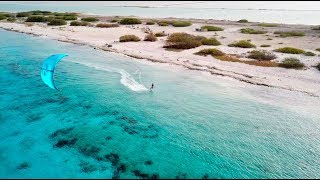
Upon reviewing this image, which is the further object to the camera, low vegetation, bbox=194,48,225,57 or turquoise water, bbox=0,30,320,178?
low vegetation, bbox=194,48,225,57

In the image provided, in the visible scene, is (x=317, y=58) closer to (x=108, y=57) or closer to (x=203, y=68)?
(x=203, y=68)

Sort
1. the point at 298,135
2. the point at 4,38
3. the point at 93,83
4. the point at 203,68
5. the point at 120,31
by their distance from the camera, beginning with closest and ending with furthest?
the point at 298,135 < the point at 93,83 < the point at 203,68 < the point at 4,38 < the point at 120,31

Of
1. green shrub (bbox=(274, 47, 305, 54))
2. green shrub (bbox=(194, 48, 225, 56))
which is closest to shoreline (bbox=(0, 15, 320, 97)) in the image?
green shrub (bbox=(194, 48, 225, 56))

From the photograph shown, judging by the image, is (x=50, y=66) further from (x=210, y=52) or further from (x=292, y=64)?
(x=292, y=64)

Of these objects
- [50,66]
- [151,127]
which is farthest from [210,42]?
[50,66]

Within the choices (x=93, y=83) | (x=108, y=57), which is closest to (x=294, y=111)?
(x=93, y=83)

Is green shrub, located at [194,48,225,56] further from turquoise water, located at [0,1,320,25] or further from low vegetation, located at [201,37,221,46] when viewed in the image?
turquoise water, located at [0,1,320,25]

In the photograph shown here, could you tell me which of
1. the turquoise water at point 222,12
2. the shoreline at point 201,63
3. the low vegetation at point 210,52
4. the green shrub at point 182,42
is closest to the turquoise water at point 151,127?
the shoreline at point 201,63

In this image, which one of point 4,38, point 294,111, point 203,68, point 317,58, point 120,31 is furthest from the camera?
point 120,31

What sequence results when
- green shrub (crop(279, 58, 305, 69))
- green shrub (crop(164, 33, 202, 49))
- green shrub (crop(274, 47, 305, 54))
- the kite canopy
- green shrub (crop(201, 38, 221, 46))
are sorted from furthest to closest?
green shrub (crop(201, 38, 221, 46)) → green shrub (crop(164, 33, 202, 49)) → green shrub (crop(274, 47, 305, 54)) → green shrub (crop(279, 58, 305, 69)) → the kite canopy
